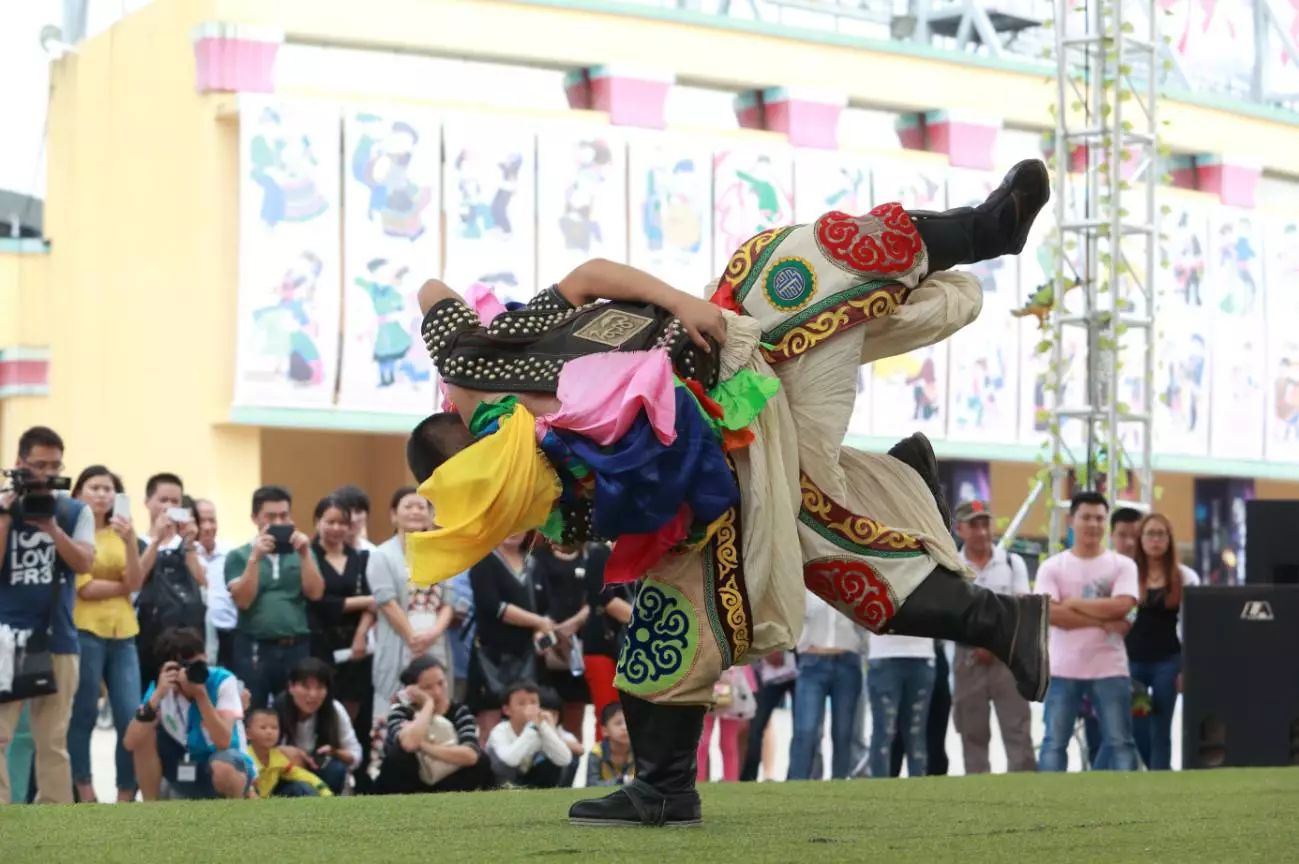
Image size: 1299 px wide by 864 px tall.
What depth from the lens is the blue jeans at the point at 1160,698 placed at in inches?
283

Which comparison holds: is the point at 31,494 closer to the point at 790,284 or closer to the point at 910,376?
the point at 790,284

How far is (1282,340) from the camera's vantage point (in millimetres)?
19672

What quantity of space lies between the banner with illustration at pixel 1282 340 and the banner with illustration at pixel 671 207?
21.0 feet

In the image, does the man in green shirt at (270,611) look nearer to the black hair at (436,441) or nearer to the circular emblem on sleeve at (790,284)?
the black hair at (436,441)

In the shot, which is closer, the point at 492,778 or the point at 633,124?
the point at 492,778

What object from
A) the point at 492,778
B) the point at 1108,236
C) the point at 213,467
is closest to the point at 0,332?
the point at 213,467

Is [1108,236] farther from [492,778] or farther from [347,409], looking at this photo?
[347,409]

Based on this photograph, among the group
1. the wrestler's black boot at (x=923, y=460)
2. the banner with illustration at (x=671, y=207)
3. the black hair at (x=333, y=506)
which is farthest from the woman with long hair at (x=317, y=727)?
the banner with illustration at (x=671, y=207)

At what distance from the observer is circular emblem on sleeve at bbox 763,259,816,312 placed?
366 centimetres

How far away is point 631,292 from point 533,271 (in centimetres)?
1173

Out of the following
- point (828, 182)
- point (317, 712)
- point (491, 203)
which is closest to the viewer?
point (317, 712)

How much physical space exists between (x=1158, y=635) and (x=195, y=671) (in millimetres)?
3374

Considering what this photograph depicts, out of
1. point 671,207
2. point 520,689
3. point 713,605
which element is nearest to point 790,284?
point 713,605

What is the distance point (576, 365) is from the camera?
3.49 metres
